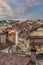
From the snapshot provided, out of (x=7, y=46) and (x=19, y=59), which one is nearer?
(x=19, y=59)

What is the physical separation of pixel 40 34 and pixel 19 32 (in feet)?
6.00

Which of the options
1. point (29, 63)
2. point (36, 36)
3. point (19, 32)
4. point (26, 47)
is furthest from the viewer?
point (19, 32)

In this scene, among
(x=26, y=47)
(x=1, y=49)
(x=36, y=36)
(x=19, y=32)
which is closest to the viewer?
(x=1, y=49)

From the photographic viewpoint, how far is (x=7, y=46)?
10.7m

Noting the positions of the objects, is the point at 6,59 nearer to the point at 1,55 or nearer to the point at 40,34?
the point at 1,55

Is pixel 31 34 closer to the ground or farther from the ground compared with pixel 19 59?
farther from the ground

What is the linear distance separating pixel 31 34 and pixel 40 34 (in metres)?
0.76

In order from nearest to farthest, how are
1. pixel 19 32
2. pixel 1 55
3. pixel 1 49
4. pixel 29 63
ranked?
pixel 29 63 < pixel 1 55 < pixel 1 49 < pixel 19 32

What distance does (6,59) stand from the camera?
7.27m

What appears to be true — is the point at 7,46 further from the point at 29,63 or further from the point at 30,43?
the point at 29,63

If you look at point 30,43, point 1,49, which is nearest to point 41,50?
point 30,43

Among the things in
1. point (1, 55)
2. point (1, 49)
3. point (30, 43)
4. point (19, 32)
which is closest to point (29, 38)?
point (30, 43)

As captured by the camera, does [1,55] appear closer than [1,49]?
Yes

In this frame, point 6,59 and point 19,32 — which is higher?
point 19,32
